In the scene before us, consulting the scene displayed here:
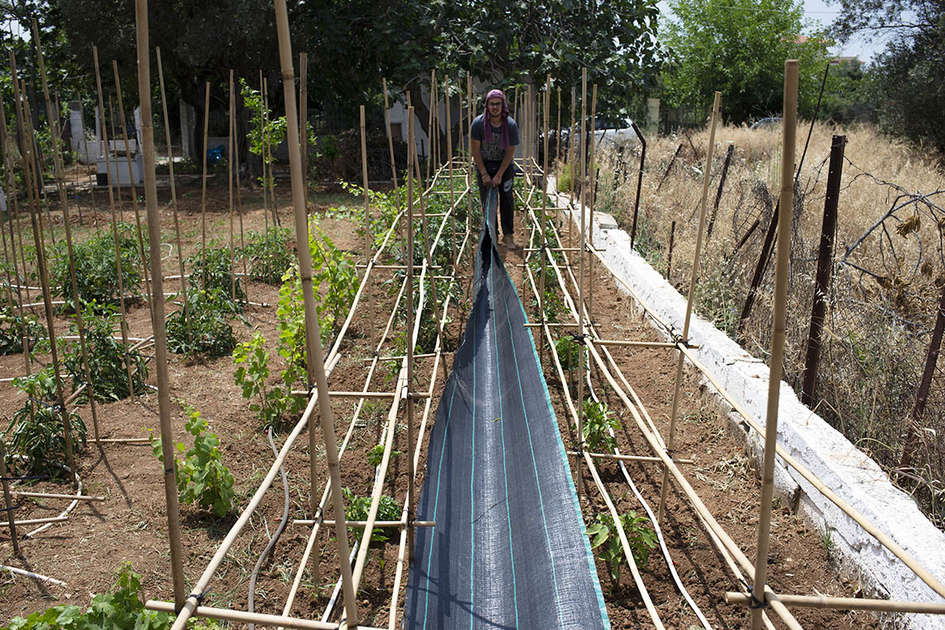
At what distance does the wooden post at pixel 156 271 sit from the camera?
4.19ft

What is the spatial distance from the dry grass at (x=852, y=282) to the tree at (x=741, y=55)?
15857mm

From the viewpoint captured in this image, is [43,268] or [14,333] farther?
[14,333]

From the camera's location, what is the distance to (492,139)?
5.95 m

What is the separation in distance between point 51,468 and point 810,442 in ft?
10.4

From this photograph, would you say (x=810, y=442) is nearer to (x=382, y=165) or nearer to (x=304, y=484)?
(x=304, y=484)

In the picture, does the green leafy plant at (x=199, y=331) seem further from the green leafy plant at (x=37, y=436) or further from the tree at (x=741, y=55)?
the tree at (x=741, y=55)

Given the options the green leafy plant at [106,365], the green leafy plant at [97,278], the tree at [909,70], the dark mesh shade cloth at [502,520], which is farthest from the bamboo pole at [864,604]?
the tree at [909,70]

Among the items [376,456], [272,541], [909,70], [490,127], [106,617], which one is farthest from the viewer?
[909,70]

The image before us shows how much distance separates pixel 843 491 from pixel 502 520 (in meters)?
1.18

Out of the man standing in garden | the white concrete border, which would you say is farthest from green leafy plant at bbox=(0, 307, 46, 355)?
the white concrete border

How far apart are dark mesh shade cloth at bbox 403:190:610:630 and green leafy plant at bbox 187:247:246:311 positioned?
277 centimetres

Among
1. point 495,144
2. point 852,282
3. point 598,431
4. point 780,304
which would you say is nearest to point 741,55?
point 495,144

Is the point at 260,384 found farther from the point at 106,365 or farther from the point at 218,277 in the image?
the point at 218,277

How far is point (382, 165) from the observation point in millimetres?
14086
